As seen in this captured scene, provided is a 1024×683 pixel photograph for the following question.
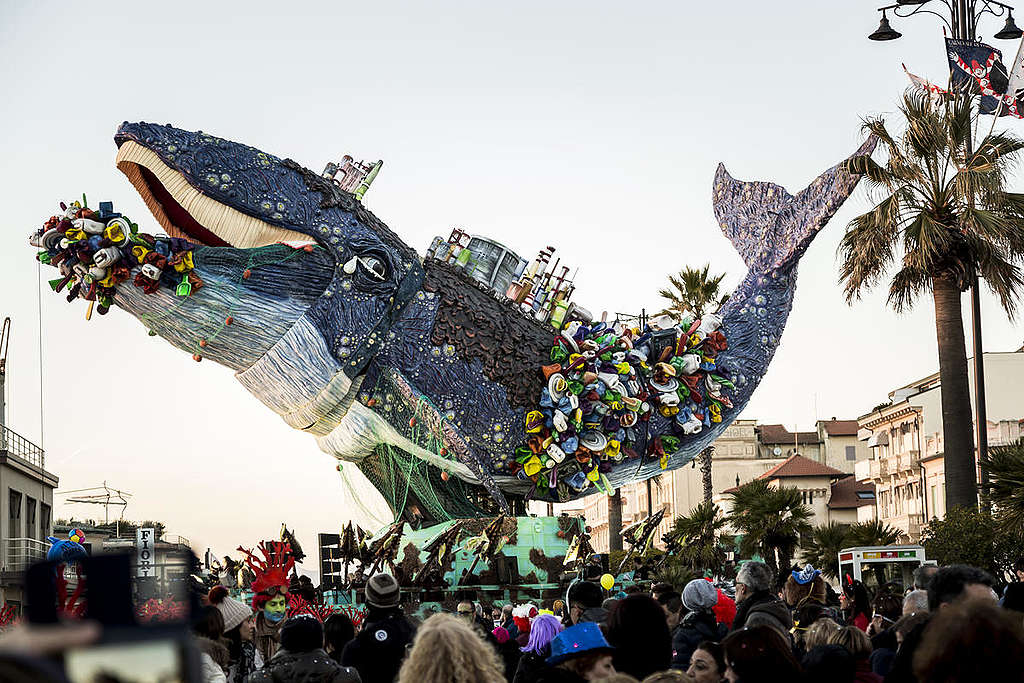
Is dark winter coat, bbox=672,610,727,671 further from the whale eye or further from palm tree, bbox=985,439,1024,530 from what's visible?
palm tree, bbox=985,439,1024,530

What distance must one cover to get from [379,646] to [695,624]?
1928 mm

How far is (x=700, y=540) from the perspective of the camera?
163 ft

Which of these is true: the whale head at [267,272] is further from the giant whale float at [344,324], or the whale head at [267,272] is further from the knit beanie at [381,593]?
the knit beanie at [381,593]

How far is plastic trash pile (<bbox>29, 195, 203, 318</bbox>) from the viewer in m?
22.3

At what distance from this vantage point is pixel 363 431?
83.1 feet

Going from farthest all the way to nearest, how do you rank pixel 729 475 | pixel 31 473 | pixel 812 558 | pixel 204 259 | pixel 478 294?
pixel 729 475, pixel 812 558, pixel 31 473, pixel 478 294, pixel 204 259

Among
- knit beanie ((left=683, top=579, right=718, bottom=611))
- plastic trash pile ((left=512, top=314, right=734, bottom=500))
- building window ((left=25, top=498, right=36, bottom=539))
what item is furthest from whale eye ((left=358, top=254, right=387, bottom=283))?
building window ((left=25, top=498, right=36, bottom=539))

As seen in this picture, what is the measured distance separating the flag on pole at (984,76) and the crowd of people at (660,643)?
57.7ft

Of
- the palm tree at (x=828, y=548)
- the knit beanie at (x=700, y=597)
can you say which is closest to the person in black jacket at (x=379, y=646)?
the knit beanie at (x=700, y=597)

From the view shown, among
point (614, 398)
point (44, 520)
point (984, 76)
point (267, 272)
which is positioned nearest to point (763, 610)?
point (267, 272)

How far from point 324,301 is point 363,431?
3145mm

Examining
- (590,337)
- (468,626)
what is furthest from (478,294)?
(468,626)

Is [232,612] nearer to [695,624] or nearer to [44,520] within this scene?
[695,624]

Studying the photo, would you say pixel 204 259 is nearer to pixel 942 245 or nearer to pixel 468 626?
pixel 942 245
